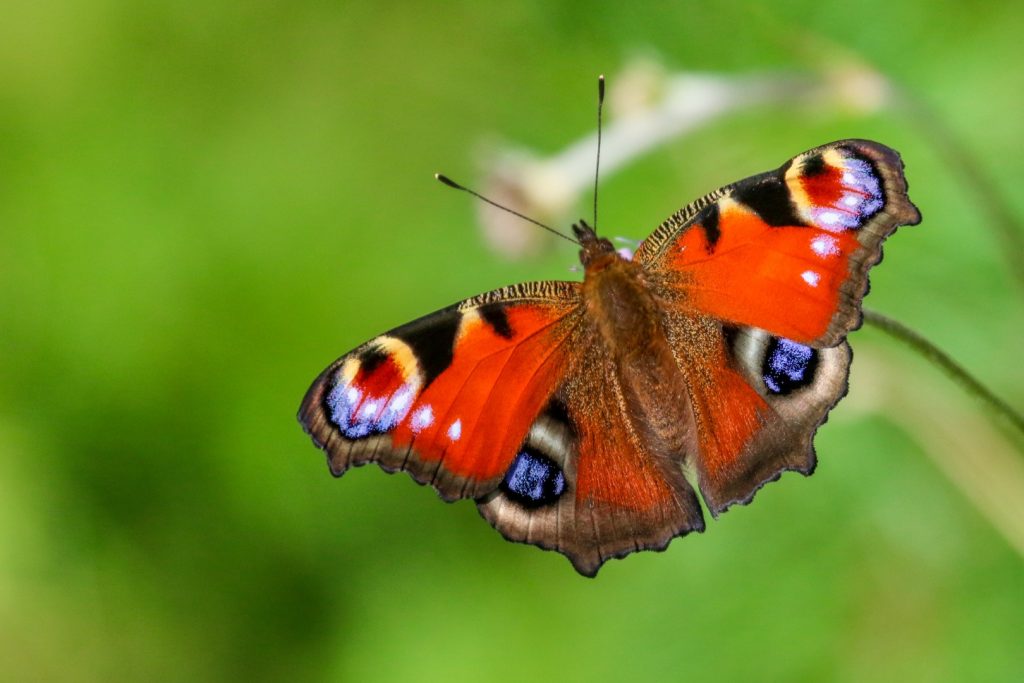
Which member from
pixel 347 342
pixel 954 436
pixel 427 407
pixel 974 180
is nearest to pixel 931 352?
pixel 427 407

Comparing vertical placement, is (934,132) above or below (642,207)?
above

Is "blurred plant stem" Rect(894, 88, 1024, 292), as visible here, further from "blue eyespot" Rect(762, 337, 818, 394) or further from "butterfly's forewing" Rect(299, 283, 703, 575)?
"butterfly's forewing" Rect(299, 283, 703, 575)

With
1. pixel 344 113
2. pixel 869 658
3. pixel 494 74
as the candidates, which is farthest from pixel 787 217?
pixel 344 113

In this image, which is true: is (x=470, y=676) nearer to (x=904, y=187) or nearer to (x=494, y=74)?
(x=494, y=74)

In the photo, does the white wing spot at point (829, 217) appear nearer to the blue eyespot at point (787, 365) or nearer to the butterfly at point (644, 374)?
the butterfly at point (644, 374)

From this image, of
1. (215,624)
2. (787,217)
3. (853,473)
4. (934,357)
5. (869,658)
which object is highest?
(787,217)

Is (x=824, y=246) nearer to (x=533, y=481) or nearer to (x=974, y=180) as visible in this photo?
(x=533, y=481)

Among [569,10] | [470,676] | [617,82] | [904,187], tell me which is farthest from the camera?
[470,676]
